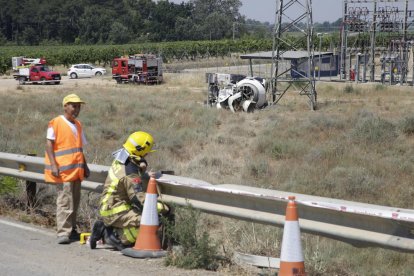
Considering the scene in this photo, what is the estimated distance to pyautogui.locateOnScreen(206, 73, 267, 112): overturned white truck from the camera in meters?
33.8

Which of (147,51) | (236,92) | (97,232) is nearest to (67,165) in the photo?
(97,232)

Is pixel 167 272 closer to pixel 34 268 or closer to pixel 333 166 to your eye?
pixel 34 268

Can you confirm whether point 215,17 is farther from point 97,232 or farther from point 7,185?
point 97,232

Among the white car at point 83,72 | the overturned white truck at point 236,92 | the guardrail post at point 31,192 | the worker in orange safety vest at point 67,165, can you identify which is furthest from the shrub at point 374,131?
the white car at point 83,72

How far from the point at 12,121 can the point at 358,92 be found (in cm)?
2245

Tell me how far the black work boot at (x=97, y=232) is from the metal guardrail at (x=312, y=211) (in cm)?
73

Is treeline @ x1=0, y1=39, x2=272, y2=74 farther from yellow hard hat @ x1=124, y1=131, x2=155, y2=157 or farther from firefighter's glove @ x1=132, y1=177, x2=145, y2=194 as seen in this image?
firefighter's glove @ x1=132, y1=177, x2=145, y2=194

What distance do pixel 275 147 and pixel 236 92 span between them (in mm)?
13072

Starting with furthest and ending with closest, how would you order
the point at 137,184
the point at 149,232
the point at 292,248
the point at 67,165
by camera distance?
1. the point at 67,165
2. the point at 137,184
3. the point at 149,232
4. the point at 292,248

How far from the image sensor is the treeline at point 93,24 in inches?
5428

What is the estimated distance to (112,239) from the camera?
24.0ft

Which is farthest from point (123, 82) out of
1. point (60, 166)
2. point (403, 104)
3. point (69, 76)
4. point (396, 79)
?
point (60, 166)

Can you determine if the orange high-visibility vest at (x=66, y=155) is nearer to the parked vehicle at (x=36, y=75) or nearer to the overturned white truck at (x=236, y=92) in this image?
the overturned white truck at (x=236, y=92)

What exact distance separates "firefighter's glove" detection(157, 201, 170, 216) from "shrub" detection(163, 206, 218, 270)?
8.7 inches
